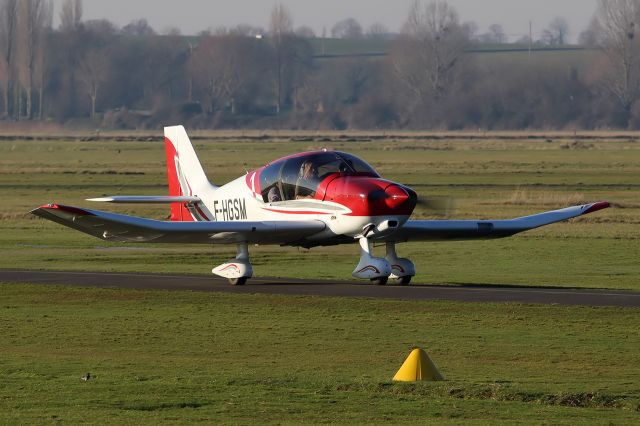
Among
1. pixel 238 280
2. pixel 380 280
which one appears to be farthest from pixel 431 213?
pixel 238 280

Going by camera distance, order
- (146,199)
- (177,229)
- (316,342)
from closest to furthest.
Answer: (316,342) → (177,229) → (146,199)

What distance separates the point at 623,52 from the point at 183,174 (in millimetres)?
152082

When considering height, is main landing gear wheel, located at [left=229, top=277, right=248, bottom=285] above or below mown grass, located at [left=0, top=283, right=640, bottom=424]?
below

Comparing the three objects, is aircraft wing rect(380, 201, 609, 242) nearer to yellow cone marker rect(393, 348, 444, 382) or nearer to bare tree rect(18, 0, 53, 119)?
yellow cone marker rect(393, 348, 444, 382)

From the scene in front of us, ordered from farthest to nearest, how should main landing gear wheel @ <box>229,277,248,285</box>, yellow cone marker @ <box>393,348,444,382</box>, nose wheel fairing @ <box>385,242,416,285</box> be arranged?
nose wheel fairing @ <box>385,242,416,285</box> < main landing gear wheel @ <box>229,277,248,285</box> < yellow cone marker @ <box>393,348,444,382</box>

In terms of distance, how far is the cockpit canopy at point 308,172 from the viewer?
26.7 m

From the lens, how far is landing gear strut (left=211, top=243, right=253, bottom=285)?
1060 inches

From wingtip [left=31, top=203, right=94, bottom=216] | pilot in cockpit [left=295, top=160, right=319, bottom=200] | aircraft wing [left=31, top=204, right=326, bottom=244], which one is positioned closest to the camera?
wingtip [left=31, top=203, right=94, bottom=216]

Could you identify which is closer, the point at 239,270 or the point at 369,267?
the point at 369,267

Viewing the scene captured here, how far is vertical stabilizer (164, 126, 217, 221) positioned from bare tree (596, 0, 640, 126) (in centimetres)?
14409

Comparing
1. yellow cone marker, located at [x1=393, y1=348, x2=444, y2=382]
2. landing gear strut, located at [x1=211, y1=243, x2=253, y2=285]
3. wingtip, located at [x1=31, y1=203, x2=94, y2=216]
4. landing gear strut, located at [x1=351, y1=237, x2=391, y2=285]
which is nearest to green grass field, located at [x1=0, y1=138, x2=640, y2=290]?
landing gear strut, located at [x1=351, y1=237, x2=391, y2=285]

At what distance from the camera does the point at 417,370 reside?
15.8 metres

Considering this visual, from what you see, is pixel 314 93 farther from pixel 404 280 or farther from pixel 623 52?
pixel 404 280

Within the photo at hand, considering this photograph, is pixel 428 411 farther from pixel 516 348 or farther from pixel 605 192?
pixel 605 192
